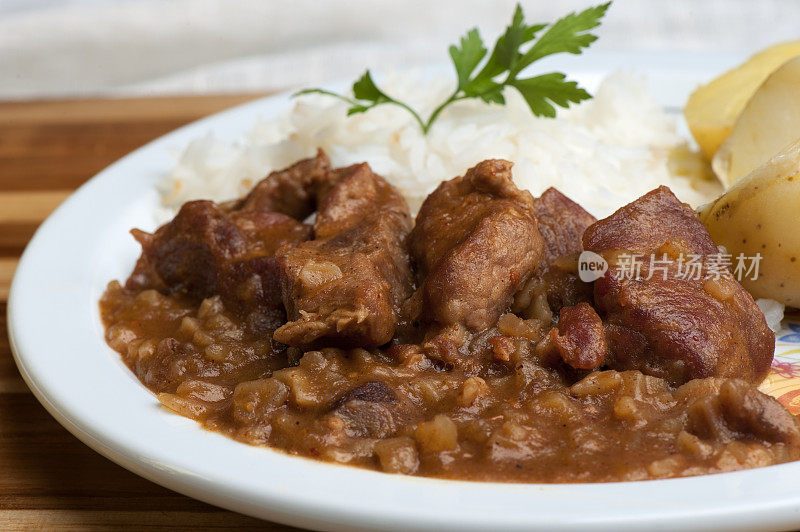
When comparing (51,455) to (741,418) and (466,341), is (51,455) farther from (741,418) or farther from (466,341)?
(741,418)

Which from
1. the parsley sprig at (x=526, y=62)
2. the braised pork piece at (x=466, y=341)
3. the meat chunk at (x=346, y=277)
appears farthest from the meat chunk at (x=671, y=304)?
the parsley sprig at (x=526, y=62)

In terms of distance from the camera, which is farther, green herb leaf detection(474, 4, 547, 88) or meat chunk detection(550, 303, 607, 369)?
green herb leaf detection(474, 4, 547, 88)

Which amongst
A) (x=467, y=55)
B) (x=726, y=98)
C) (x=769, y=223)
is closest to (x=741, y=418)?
(x=769, y=223)

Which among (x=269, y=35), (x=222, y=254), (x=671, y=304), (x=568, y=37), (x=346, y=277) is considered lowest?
(x=269, y=35)

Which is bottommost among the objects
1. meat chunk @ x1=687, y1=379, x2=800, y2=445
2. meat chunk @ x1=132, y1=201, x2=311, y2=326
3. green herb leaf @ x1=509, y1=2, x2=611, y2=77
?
meat chunk @ x1=132, y1=201, x2=311, y2=326

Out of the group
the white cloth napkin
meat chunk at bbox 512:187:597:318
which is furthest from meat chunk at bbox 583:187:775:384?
the white cloth napkin

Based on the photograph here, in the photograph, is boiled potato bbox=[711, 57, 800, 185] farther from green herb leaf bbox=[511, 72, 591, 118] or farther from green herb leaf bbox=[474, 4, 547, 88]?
green herb leaf bbox=[474, 4, 547, 88]
